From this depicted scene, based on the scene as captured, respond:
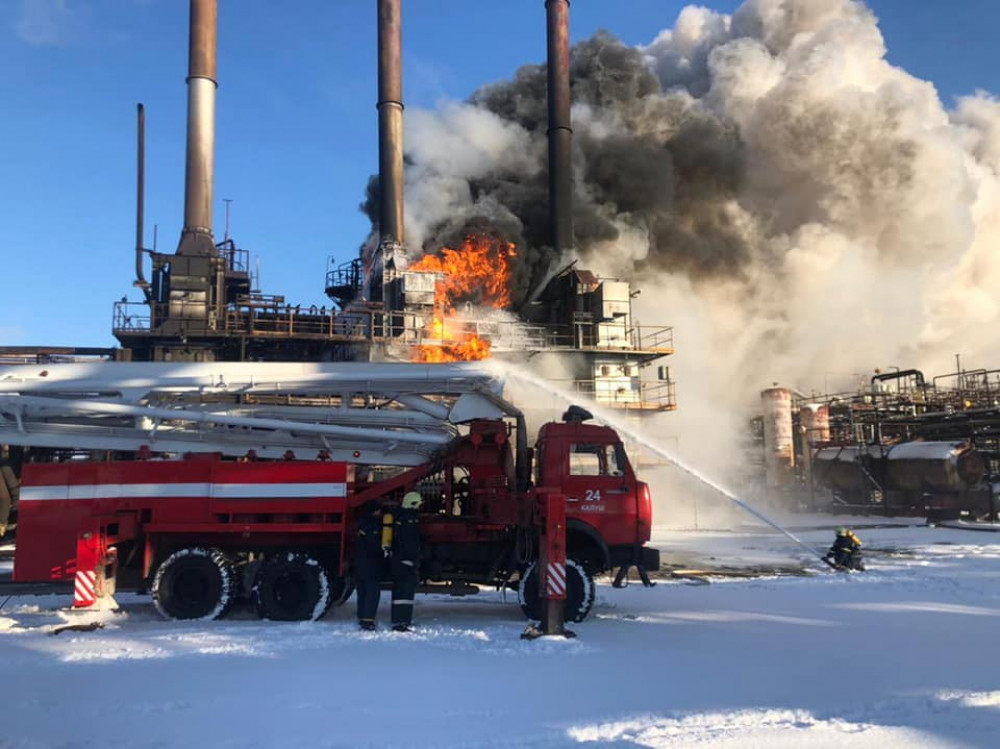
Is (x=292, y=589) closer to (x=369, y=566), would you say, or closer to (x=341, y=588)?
(x=341, y=588)

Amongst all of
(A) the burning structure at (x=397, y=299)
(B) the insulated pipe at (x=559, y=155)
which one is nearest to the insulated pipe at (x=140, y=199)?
(A) the burning structure at (x=397, y=299)

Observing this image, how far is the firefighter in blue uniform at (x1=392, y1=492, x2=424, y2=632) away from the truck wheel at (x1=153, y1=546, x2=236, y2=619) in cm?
230

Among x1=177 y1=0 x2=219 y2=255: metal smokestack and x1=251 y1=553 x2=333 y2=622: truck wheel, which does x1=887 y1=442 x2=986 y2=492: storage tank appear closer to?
x1=251 y1=553 x2=333 y2=622: truck wheel

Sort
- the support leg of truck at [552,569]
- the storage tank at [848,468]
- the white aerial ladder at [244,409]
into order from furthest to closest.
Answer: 1. the storage tank at [848,468]
2. the white aerial ladder at [244,409]
3. the support leg of truck at [552,569]

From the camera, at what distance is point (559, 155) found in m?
41.2

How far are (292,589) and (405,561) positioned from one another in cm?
170

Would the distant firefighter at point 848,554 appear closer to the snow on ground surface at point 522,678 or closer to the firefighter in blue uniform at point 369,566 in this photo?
the snow on ground surface at point 522,678

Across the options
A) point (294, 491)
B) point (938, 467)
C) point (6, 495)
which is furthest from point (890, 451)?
point (6, 495)

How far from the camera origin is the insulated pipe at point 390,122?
38219mm

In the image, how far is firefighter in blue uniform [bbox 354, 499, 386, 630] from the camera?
353 inches

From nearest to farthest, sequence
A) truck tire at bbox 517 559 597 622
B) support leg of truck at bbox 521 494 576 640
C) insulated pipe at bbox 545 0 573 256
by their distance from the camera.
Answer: support leg of truck at bbox 521 494 576 640, truck tire at bbox 517 559 597 622, insulated pipe at bbox 545 0 573 256

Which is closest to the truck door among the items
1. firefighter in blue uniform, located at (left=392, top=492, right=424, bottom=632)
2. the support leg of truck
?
the support leg of truck

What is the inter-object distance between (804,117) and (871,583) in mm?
42504

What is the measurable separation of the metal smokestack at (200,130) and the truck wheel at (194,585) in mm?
28475
